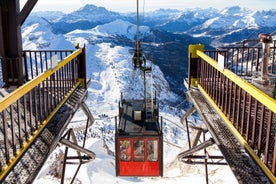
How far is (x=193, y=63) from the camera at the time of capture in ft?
25.8

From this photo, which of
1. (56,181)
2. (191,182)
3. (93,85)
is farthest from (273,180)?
(93,85)

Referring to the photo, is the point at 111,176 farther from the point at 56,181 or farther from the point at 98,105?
the point at 98,105

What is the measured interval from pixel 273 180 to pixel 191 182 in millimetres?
9658

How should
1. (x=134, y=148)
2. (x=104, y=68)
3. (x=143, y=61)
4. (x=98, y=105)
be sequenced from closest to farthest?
1. (x=143, y=61)
2. (x=134, y=148)
3. (x=98, y=105)
4. (x=104, y=68)

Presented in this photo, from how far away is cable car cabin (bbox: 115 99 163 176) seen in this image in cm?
918

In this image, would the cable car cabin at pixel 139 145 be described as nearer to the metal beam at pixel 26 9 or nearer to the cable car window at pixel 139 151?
the cable car window at pixel 139 151

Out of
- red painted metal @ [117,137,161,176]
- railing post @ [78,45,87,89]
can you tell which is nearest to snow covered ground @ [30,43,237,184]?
railing post @ [78,45,87,89]

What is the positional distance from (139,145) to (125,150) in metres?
0.43

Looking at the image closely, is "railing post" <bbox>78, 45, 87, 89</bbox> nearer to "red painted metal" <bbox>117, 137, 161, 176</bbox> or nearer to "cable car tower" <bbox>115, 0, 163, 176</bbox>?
"cable car tower" <bbox>115, 0, 163, 176</bbox>

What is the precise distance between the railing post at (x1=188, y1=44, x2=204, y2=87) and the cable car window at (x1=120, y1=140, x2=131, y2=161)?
2569 millimetres

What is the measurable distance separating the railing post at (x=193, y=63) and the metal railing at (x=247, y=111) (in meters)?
0.09

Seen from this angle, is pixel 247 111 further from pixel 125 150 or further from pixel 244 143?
pixel 125 150

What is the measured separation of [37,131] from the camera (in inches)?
191

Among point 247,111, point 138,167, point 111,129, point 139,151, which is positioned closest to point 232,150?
point 247,111
